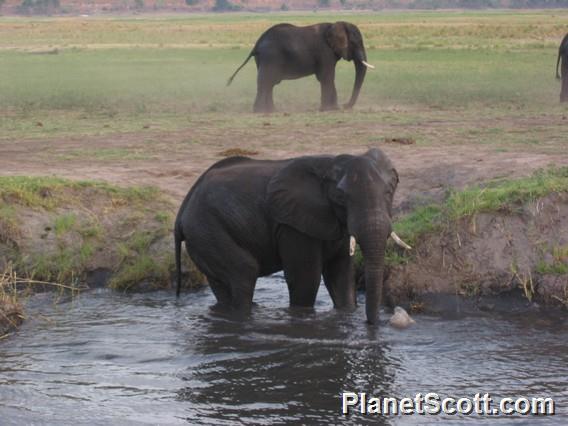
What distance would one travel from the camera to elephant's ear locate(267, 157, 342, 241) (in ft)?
27.6

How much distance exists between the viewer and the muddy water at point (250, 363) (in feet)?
23.4

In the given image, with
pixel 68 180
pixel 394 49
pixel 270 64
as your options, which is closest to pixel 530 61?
pixel 394 49

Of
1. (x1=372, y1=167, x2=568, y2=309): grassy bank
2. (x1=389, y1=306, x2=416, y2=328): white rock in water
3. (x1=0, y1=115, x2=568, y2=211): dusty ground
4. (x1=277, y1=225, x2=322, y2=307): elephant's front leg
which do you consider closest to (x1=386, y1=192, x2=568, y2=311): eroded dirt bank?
(x1=372, y1=167, x2=568, y2=309): grassy bank

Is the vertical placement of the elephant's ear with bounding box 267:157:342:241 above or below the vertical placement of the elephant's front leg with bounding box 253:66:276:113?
above

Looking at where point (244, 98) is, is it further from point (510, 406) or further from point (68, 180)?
point (510, 406)

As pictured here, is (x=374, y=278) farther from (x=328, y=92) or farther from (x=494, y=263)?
(x=328, y=92)

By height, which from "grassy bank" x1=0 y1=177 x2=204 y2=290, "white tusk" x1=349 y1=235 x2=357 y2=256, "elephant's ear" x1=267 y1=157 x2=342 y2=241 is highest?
"elephant's ear" x1=267 y1=157 x2=342 y2=241

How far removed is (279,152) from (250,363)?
20.7 feet

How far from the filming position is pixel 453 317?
30.1 ft

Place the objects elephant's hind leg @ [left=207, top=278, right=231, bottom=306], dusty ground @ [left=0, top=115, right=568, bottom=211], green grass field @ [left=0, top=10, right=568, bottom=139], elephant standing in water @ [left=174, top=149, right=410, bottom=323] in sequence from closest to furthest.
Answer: elephant standing in water @ [left=174, top=149, right=410, bottom=323] → elephant's hind leg @ [left=207, top=278, right=231, bottom=306] → dusty ground @ [left=0, top=115, right=568, bottom=211] → green grass field @ [left=0, top=10, right=568, bottom=139]

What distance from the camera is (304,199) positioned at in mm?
8484

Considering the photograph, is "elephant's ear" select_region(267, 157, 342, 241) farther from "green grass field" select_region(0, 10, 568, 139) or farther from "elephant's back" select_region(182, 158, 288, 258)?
"green grass field" select_region(0, 10, 568, 139)

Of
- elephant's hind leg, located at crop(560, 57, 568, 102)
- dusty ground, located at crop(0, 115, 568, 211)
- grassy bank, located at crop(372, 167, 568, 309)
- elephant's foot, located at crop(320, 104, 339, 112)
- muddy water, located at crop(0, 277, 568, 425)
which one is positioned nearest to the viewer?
muddy water, located at crop(0, 277, 568, 425)

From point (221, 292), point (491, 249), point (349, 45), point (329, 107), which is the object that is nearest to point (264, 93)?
point (329, 107)
